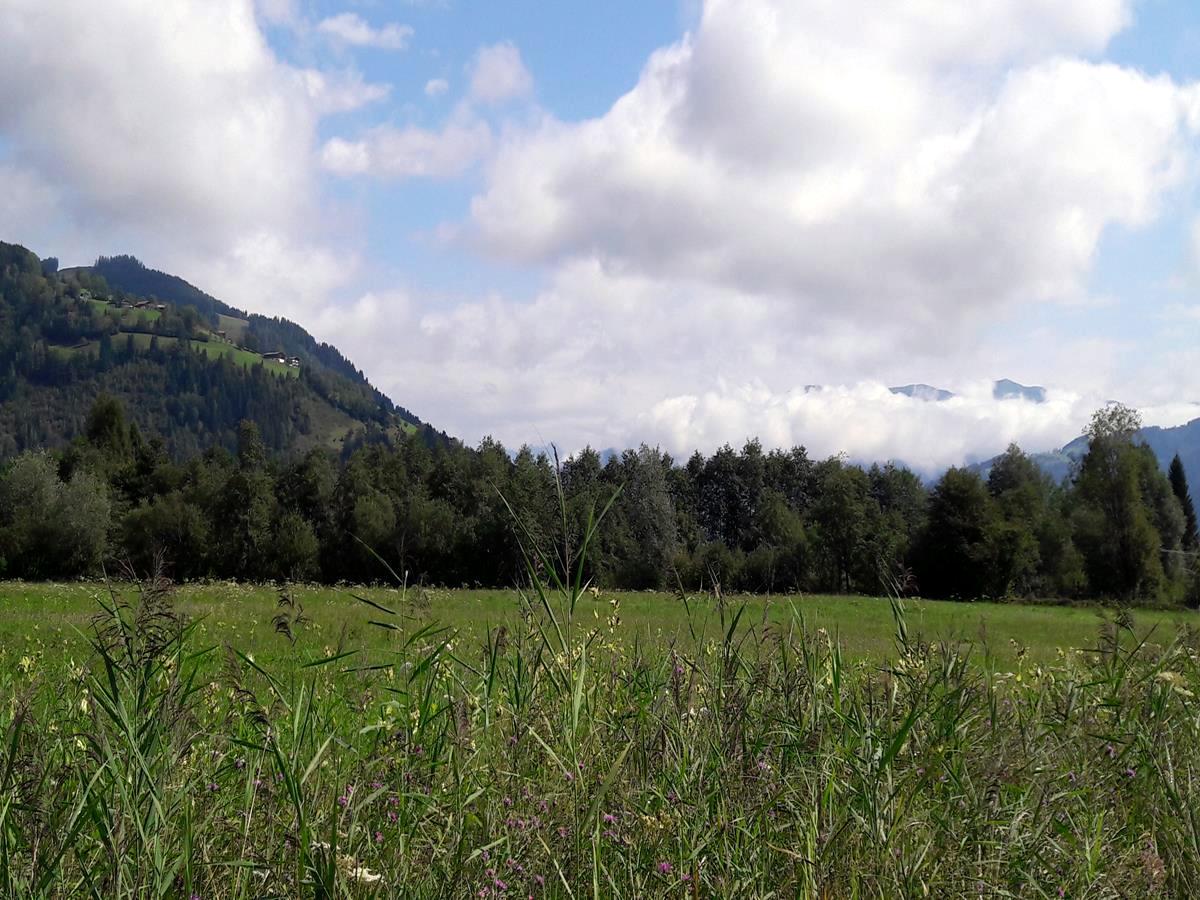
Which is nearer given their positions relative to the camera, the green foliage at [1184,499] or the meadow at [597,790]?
the meadow at [597,790]

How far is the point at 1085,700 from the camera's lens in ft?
15.1

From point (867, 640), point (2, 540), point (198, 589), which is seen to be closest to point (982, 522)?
point (867, 640)

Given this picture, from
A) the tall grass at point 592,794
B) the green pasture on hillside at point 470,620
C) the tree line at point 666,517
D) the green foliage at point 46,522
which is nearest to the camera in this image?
the tall grass at point 592,794

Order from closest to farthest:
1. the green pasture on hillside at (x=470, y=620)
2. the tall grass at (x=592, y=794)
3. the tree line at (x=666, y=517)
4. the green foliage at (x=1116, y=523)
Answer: the tall grass at (x=592, y=794) → the green pasture on hillside at (x=470, y=620) → the green foliage at (x=1116, y=523) → the tree line at (x=666, y=517)

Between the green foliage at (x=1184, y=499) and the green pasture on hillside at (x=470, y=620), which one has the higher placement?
the green foliage at (x=1184, y=499)

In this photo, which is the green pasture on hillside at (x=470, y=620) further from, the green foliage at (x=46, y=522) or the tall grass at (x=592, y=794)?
the green foliage at (x=46, y=522)

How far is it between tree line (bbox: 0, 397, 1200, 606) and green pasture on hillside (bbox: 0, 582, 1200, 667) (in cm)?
1531

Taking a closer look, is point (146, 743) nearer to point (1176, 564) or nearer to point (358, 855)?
point (358, 855)

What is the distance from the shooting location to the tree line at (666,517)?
61344 mm

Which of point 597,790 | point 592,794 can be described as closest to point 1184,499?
point 592,794

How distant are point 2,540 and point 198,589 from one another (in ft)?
168

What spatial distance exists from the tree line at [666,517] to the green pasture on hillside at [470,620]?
603 inches

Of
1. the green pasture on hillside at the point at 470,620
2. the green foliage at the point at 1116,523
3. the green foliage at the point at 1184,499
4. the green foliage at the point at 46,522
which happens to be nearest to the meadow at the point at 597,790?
the green pasture on hillside at the point at 470,620

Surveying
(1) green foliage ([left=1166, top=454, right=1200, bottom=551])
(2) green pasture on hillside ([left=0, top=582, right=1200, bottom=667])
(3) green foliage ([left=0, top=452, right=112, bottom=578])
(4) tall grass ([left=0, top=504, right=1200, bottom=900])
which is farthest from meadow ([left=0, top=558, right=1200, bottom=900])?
(1) green foliage ([left=1166, top=454, right=1200, bottom=551])
